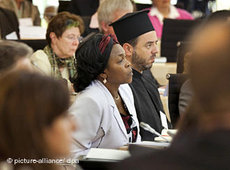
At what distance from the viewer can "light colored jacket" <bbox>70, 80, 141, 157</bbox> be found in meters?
2.92

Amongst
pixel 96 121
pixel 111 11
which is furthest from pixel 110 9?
pixel 96 121

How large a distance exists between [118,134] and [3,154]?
1.70m

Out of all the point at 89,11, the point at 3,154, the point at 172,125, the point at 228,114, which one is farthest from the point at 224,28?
the point at 89,11

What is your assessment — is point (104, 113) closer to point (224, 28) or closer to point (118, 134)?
point (118, 134)

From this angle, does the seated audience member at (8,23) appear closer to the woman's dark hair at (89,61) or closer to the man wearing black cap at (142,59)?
the man wearing black cap at (142,59)

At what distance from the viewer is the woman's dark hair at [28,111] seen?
136cm

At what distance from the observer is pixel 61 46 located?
5004mm

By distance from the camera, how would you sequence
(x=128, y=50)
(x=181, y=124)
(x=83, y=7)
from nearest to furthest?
(x=181, y=124), (x=128, y=50), (x=83, y=7)

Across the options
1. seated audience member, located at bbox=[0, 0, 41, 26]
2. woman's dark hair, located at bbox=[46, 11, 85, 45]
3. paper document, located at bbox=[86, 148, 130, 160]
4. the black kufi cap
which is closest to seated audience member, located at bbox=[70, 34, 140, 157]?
paper document, located at bbox=[86, 148, 130, 160]

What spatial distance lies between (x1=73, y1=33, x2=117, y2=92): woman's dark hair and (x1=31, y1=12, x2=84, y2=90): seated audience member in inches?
63.8

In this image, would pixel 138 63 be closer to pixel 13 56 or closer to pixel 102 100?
pixel 102 100

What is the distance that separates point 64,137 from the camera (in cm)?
144

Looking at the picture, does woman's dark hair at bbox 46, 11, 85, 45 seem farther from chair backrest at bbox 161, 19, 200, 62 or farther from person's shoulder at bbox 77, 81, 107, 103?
person's shoulder at bbox 77, 81, 107, 103

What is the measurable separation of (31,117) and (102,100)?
5.52 feet
